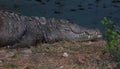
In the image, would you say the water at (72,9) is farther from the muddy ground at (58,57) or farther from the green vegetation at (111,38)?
the green vegetation at (111,38)

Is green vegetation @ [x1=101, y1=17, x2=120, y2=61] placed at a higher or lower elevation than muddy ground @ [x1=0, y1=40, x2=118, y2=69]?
higher

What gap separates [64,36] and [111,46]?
2459 millimetres

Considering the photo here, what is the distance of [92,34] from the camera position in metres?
7.86

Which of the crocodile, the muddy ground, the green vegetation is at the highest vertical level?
the green vegetation

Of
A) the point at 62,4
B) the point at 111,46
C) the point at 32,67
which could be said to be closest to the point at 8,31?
the point at 32,67

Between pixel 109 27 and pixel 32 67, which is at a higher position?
pixel 109 27

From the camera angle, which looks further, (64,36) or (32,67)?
(64,36)

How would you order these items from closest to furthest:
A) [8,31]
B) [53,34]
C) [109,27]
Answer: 1. [109,27]
2. [8,31]
3. [53,34]

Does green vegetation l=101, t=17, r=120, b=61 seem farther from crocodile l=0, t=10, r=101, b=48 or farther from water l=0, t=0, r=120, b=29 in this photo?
water l=0, t=0, r=120, b=29

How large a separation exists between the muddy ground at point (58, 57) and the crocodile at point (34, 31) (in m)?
0.22

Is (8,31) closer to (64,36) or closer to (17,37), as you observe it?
(17,37)

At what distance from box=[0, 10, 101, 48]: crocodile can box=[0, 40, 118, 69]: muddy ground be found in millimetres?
217

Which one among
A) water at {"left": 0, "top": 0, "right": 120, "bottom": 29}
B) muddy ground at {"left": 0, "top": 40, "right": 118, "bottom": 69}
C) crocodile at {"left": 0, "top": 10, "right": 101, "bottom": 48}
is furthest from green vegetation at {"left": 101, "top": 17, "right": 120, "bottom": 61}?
water at {"left": 0, "top": 0, "right": 120, "bottom": 29}

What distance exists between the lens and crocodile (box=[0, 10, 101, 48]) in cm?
709
